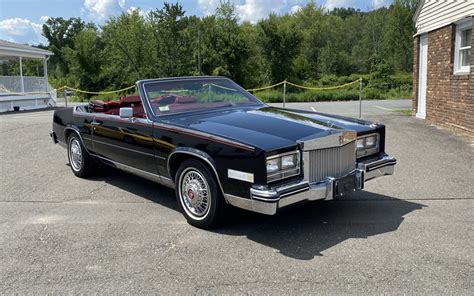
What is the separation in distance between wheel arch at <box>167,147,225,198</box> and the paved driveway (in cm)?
58

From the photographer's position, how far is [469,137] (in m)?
10.4

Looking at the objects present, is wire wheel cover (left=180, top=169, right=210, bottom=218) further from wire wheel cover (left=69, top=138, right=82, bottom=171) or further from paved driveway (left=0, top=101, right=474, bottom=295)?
wire wheel cover (left=69, top=138, right=82, bottom=171)

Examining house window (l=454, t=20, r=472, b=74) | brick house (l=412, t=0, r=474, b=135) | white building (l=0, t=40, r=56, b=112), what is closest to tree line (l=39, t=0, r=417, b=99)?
white building (l=0, t=40, r=56, b=112)

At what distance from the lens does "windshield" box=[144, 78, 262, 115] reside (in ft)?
18.2

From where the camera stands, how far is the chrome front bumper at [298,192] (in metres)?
4.02

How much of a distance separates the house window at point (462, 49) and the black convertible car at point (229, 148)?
7259 mm

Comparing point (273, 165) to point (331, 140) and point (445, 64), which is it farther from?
point (445, 64)

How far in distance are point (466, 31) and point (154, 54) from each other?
45164 millimetres

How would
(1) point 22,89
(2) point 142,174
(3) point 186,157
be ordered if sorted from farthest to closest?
(1) point 22,89 → (2) point 142,174 → (3) point 186,157

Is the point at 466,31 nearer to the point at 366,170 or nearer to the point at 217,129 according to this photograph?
the point at 366,170

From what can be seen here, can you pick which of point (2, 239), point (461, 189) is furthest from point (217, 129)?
point (461, 189)

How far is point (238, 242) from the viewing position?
4.43 m

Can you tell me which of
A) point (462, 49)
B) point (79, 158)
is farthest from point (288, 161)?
point (462, 49)

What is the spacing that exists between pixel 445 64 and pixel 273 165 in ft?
31.9
